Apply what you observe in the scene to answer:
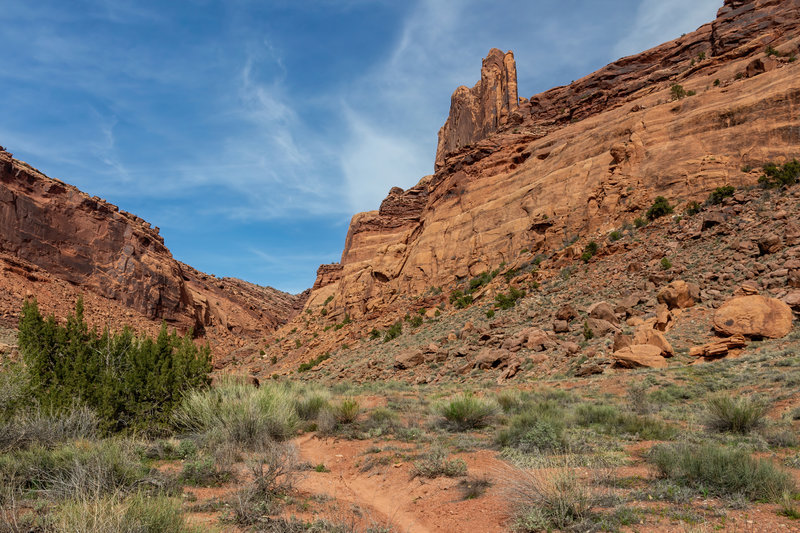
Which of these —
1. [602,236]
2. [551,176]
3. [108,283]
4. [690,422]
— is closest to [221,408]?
[690,422]

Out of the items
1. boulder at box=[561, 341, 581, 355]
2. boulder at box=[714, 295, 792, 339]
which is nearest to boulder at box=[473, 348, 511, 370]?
boulder at box=[561, 341, 581, 355]

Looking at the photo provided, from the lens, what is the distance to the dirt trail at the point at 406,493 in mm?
5250

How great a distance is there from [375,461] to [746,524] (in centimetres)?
542

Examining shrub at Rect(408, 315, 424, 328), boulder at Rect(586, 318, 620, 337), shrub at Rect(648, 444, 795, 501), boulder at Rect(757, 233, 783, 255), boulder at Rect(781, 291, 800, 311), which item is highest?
boulder at Rect(757, 233, 783, 255)

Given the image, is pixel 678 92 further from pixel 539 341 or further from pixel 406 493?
pixel 406 493

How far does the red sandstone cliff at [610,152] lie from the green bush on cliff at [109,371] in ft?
90.1

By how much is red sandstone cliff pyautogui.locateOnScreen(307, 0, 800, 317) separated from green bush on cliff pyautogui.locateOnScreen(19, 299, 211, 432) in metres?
27.5

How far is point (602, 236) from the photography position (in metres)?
29.0

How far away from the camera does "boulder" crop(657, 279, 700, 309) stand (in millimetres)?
18734

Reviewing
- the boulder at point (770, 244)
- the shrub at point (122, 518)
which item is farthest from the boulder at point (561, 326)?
the shrub at point (122, 518)

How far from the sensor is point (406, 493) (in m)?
6.46

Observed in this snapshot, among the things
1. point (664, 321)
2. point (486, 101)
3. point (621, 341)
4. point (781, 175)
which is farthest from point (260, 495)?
point (486, 101)

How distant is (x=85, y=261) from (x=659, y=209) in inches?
2198

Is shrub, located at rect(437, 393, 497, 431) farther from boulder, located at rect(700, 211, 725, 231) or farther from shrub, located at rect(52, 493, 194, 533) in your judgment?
boulder, located at rect(700, 211, 725, 231)
